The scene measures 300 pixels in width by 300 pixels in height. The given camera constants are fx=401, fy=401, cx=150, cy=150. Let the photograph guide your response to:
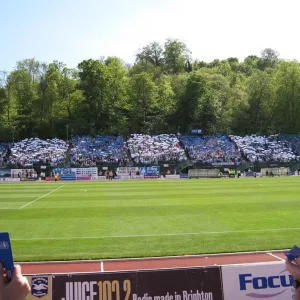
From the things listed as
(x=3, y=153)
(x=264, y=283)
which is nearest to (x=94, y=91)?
(x=3, y=153)

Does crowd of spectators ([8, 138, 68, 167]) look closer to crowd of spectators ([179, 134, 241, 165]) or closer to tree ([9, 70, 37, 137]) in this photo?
tree ([9, 70, 37, 137])

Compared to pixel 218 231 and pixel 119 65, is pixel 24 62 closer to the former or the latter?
pixel 119 65

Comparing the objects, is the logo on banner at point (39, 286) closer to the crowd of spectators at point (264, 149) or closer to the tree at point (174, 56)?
the crowd of spectators at point (264, 149)

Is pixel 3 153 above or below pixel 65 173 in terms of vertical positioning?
above

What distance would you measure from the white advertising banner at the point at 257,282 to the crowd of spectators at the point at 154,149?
49.6 m

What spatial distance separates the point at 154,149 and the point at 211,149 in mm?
9230

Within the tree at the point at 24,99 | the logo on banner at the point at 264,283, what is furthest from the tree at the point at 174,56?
the logo on banner at the point at 264,283

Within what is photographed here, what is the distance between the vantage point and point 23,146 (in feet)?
212

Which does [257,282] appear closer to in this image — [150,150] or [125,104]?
[150,150]

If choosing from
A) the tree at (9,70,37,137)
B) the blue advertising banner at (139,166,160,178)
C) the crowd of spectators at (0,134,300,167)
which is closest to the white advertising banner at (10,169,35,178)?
the crowd of spectators at (0,134,300,167)

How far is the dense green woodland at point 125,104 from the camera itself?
249ft

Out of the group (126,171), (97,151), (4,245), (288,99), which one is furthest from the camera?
(288,99)

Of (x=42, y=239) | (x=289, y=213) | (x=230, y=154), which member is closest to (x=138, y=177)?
(x=230, y=154)

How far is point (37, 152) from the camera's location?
202ft
